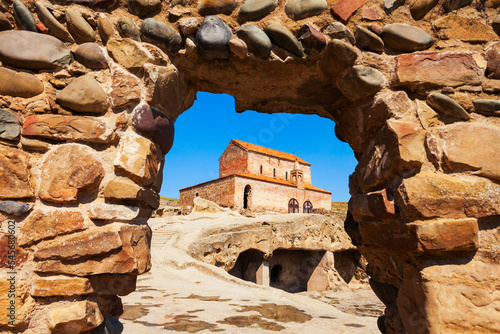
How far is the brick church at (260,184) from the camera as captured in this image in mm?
22703

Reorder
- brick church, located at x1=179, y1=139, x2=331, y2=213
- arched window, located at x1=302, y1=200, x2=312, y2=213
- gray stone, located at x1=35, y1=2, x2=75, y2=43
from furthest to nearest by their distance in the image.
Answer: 1. arched window, located at x1=302, y1=200, x2=312, y2=213
2. brick church, located at x1=179, y1=139, x2=331, y2=213
3. gray stone, located at x1=35, y1=2, x2=75, y2=43

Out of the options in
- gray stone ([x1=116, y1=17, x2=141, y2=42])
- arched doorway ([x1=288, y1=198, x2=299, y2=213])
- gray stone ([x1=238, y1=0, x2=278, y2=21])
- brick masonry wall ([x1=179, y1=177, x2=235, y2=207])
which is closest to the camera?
gray stone ([x1=116, y1=17, x2=141, y2=42])

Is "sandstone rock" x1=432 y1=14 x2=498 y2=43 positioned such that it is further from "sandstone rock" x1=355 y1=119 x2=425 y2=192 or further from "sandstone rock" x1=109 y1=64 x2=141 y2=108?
"sandstone rock" x1=109 y1=64 x2=141 y2=108

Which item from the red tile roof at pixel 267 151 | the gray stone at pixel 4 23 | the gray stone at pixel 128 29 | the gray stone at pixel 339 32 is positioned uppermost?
the red tile roof at pixel 267 151

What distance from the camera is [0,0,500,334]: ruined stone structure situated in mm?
1409

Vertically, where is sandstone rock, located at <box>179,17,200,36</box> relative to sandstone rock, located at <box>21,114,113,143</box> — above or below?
above

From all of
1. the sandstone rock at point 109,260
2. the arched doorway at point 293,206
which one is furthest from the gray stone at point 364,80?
the arched doorway at point 293,206

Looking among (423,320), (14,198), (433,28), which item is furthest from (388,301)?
→ (14,198)

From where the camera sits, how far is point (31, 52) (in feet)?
5.18

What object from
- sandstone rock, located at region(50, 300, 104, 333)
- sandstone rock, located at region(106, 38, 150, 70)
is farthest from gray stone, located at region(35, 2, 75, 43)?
sandstone rock, located at region(50, 300, 104, 333)

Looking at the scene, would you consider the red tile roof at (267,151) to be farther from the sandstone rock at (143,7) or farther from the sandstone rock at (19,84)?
the sandstone rock at (19,84)

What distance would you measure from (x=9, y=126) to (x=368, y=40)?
1969 millimetres

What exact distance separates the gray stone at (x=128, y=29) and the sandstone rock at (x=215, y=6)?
1.31 feet

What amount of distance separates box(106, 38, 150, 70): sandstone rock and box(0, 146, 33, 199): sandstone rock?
27.5 inches
